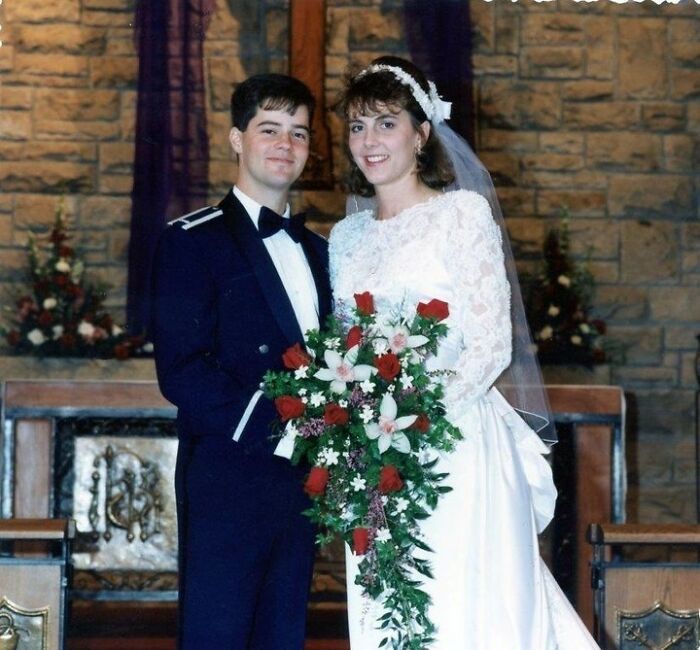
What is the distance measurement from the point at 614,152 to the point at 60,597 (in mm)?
3856

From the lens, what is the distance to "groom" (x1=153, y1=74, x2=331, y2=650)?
2855 mm

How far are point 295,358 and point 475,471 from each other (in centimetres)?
53

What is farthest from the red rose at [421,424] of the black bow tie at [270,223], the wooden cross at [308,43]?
the wooden cross at [308,43]

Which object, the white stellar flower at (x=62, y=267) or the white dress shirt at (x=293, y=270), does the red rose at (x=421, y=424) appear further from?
the white stellar flower at (x=62, y=267)

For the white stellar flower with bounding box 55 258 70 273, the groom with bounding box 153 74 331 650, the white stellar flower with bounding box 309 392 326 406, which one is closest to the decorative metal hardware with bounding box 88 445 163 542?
the white stellar flower with bounding box 55 258 70 273

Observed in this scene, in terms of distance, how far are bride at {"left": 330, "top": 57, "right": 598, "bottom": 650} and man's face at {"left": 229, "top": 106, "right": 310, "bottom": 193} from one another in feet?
0.43

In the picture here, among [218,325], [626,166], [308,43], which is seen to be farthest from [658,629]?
[626,166]

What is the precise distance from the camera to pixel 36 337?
549 centimetres

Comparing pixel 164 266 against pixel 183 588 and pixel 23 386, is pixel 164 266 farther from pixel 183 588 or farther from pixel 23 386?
pixel 23 386

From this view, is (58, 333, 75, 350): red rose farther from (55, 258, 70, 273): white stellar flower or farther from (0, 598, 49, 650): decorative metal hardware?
(0, 598, 49, 650): decorative metal hardware

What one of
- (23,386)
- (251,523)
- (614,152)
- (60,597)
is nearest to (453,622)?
(251,523)

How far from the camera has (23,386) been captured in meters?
4.72

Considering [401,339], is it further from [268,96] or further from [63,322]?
[63,322]

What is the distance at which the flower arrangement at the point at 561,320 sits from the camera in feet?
19.0
